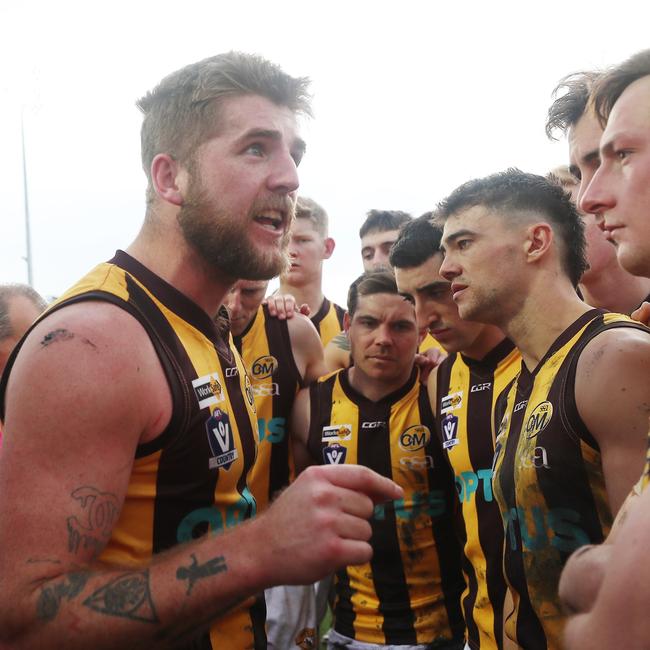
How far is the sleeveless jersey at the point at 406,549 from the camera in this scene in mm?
3609

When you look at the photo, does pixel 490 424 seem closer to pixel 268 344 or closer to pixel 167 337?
pixel 268 344

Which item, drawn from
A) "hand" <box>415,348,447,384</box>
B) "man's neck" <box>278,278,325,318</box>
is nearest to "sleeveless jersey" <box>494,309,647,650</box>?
"hand" <box>415,348,447,384</box>

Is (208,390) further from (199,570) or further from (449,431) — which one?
(449,431)

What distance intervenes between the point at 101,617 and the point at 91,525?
8.0 inches

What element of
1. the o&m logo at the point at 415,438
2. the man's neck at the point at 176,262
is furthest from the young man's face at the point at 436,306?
the man's neck at the point at 176,262

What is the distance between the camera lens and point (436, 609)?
3.61 m

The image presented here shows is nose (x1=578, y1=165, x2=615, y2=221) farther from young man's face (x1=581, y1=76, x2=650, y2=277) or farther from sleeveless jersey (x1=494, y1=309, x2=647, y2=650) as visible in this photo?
sleeveless jersey (x1=494, y1=309, x2=647, y2=650)

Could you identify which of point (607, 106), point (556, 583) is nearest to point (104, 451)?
point (556, 583)

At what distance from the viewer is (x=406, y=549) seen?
3.65 meters

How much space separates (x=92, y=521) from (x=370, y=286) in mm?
2854

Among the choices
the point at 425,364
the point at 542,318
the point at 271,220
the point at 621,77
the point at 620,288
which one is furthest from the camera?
the point at 425,364

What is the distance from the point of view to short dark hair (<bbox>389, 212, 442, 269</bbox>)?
3.84 meters

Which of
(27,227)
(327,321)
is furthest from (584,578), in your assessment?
(27,227)

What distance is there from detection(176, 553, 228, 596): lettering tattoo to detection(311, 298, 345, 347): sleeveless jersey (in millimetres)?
3911
